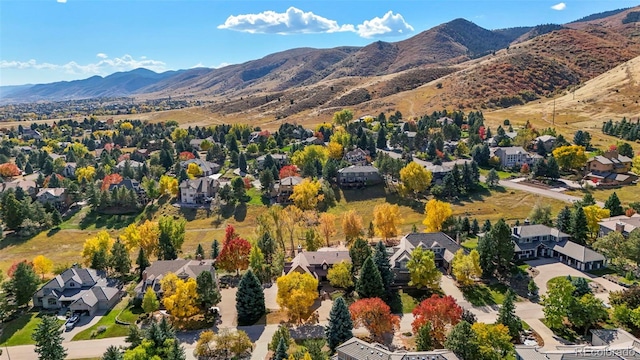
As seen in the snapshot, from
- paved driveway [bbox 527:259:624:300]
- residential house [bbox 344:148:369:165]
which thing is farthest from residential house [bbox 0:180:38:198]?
paved driveway [bbox 527:259:624:300]

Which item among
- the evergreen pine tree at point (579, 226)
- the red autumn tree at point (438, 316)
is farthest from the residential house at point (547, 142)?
the red autumn tree at point (438, 316)

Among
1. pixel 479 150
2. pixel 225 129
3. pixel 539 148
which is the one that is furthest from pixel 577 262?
pixel 225 129

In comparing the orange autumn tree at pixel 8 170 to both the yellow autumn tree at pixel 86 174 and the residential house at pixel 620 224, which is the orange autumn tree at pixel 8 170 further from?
the residential house at pixel 620 224

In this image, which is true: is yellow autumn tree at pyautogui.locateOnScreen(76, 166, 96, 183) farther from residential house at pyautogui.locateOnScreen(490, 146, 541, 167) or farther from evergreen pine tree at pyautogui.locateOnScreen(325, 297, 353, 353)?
residential house at pyautogui.locateOnScreen(490, 146, 541, 167)

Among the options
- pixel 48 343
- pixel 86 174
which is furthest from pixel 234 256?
pixel 86 174

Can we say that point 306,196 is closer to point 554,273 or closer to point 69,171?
point 554,273

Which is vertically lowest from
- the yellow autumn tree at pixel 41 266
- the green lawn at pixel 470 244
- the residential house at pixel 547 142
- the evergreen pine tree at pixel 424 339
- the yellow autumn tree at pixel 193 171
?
the yellow autumn tree at pixel 41 266
